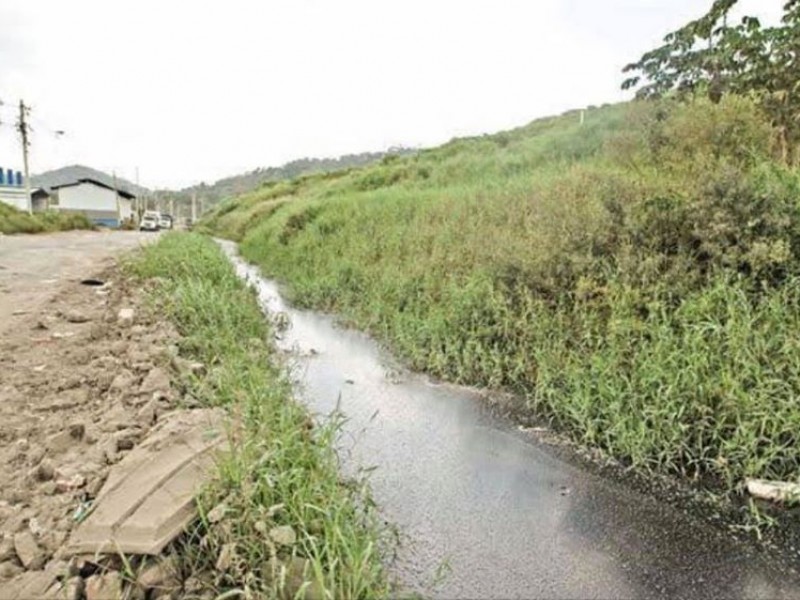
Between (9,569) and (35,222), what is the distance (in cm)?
2235

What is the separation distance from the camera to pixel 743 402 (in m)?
3.55

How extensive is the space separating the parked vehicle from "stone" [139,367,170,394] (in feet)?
95.4

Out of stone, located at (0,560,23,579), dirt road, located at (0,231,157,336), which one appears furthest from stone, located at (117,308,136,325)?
stone, located at (0,560,23,579)

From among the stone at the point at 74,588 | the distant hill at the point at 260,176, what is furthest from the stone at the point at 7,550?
the distant hill at the point at 260,176

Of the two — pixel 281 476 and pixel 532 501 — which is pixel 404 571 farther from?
pixel 532 501

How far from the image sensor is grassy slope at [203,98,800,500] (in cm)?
364

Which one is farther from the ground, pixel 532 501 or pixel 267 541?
pixel 267 541

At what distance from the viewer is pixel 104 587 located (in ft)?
6.64

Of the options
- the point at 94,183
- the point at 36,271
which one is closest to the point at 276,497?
the point at 36,271

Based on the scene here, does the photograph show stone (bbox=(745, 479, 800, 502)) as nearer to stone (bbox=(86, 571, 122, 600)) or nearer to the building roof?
stone (bbox=(86, 571, 122, 600))

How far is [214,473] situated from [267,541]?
17.2 inches

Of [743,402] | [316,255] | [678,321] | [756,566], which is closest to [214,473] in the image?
[756,566]

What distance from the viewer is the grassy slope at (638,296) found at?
11.9 feet

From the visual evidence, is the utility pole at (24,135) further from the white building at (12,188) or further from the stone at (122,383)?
the stone at (122,383)
